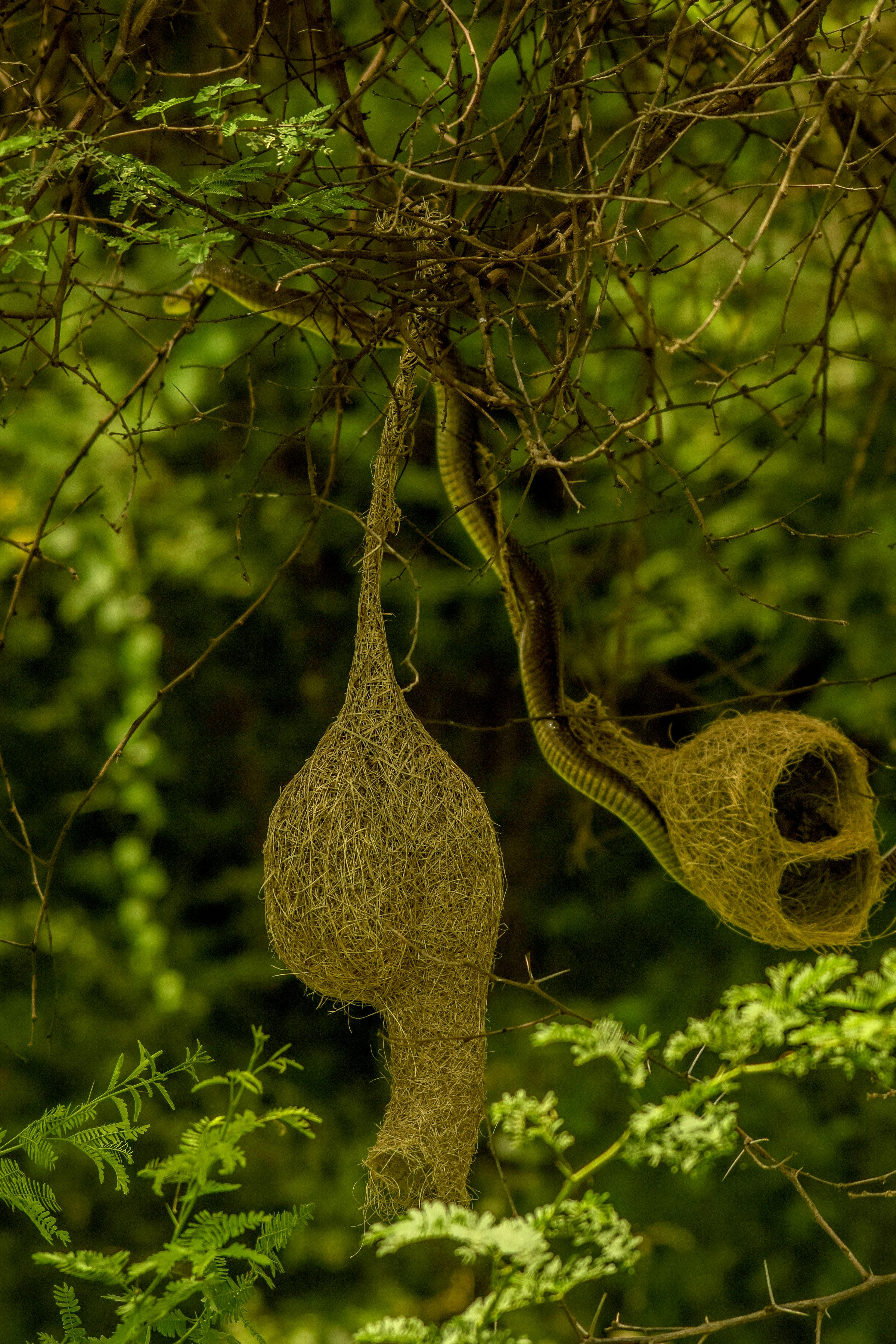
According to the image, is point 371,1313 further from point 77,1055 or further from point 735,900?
point 735,900

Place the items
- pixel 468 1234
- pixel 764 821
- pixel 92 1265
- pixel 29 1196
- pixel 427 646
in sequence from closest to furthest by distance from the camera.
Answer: pixel 468 1234
pixel 92 1265
pixel 29 1196
pixel 764 821
pixel 427 646

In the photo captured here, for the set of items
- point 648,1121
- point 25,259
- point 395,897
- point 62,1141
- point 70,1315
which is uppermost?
point 25,259

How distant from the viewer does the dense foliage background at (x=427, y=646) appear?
2668mm

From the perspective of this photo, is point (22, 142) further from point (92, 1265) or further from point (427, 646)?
point (427, 646)

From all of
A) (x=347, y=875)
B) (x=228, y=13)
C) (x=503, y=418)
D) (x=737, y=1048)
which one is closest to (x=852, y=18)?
(x=503, y=418)

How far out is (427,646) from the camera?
343cm

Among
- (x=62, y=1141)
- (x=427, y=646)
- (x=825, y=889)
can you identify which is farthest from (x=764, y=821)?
(x=427, y=646)

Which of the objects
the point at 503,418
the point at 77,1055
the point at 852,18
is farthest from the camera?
the point at 77,1055

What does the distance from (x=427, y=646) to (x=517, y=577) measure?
1.77 meters

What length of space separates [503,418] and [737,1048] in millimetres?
1943

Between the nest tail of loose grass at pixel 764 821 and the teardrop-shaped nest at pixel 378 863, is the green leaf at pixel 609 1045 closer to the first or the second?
the teardrop-shaped nest at pixel 378 863

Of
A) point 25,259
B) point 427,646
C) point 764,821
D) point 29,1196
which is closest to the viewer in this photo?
point 25,259

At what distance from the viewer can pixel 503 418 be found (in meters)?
2.72

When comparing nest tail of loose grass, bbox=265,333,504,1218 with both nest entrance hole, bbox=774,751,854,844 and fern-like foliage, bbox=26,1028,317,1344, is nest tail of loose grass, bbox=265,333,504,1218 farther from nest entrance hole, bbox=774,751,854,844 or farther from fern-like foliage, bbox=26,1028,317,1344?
nest entrance hole, bbox=774,751,854,844
